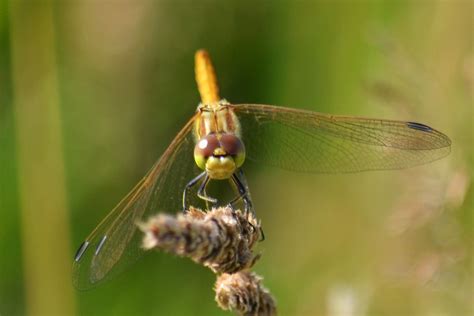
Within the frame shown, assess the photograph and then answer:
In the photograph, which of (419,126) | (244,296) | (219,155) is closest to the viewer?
(244,296)

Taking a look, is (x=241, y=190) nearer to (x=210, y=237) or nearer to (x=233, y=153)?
(x=233, y=153)

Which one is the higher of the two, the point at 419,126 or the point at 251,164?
the point at 251,164

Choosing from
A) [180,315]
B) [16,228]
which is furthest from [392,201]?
[16,228]

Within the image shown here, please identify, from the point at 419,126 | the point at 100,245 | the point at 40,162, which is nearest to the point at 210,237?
the point at 100,245

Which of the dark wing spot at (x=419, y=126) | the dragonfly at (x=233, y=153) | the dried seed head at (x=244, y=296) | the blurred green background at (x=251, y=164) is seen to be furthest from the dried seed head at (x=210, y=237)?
the blurred green background at (x=251, y=164)

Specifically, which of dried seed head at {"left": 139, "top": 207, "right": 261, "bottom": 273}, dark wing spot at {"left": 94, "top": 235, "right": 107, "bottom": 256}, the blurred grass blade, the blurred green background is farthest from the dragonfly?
the blurred grass blade

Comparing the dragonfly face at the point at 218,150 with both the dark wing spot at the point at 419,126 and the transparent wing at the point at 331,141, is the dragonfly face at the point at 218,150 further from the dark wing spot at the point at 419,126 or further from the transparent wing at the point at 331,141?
the dark wing spot at the point at 419,126

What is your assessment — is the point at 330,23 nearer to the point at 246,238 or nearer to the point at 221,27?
the point at 221,27
